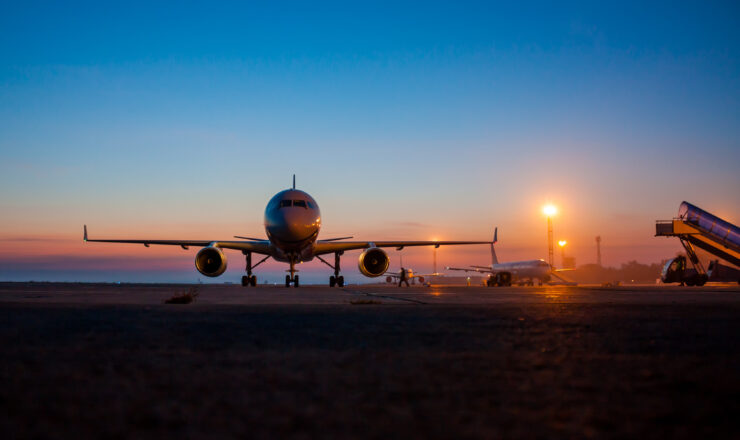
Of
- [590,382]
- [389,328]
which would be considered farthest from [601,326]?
[590,382]

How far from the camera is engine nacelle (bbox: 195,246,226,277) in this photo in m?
20.9

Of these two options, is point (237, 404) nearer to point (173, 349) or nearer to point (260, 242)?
point (173, 349)

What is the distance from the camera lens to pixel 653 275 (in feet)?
608

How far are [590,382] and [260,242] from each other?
23178 mm

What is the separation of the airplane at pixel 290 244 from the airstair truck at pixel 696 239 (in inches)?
673

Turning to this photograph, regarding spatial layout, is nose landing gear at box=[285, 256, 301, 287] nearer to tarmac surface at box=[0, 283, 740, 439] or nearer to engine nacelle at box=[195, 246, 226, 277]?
engine nacelle at box=[195, 246, 226, 277]

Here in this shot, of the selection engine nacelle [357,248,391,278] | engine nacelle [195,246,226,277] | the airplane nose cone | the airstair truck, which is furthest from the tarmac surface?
the airstair truck

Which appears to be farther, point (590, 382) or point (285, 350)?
point (285, 350)

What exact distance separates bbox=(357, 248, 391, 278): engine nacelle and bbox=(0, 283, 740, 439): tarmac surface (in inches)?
713

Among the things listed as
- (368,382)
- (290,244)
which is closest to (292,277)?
(290,244)

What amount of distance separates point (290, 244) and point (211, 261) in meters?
Result: 3.05

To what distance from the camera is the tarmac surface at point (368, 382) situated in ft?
5.36

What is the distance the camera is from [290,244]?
2098 cm

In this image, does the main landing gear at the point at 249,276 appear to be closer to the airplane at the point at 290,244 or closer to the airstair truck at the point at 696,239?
the airplane at the point at 290,244
